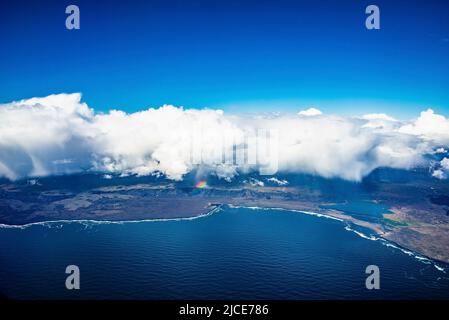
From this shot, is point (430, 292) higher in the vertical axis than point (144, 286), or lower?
lower

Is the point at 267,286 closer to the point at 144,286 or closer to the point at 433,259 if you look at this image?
the point at 144,286

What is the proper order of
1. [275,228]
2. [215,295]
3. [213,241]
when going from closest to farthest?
[215,295] → [213,241] → [275,228]

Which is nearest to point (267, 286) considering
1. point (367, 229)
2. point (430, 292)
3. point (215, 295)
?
point (215, 295)
